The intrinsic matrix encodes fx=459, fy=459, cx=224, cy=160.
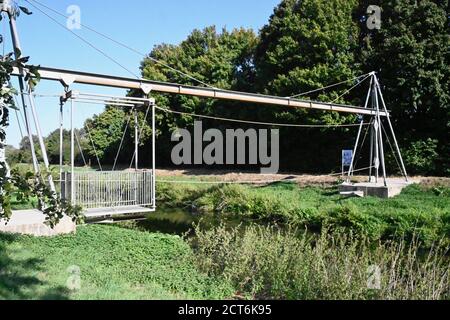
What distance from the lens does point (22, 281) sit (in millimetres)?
5809

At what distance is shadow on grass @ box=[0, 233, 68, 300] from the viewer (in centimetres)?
517

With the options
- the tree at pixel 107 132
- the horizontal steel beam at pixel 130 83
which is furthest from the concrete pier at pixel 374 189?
the tree at pixel 107 132

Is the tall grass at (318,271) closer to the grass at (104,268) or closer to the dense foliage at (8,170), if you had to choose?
the grass at (104,268)

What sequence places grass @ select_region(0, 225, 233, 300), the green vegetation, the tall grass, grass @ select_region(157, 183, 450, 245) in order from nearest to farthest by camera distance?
1. grass @ select_region(0, 225, 233, 300)
2. the green vegetation
3. the tall grass
4. grass @ select_region(157, 183, 450, 245)

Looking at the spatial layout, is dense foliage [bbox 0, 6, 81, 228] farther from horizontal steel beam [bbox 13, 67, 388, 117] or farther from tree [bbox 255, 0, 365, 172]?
tree [bbox 255, 0, 365, 172]

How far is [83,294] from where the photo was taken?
5.52 m

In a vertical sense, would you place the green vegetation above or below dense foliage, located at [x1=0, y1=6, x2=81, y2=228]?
below

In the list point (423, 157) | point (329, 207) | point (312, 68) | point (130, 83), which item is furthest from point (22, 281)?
point (312, 68)

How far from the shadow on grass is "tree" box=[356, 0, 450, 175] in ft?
71.2

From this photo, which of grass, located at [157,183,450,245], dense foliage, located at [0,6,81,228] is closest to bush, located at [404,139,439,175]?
grass, located at [157,183,450,245]

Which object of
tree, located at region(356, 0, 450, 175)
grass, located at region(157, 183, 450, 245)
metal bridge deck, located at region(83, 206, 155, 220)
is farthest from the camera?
tree, located at region(356, 0, 450, 175)

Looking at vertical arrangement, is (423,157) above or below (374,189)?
above

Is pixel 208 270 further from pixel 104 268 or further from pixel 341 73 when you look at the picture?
pixel 341 73

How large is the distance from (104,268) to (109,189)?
3.99 m
